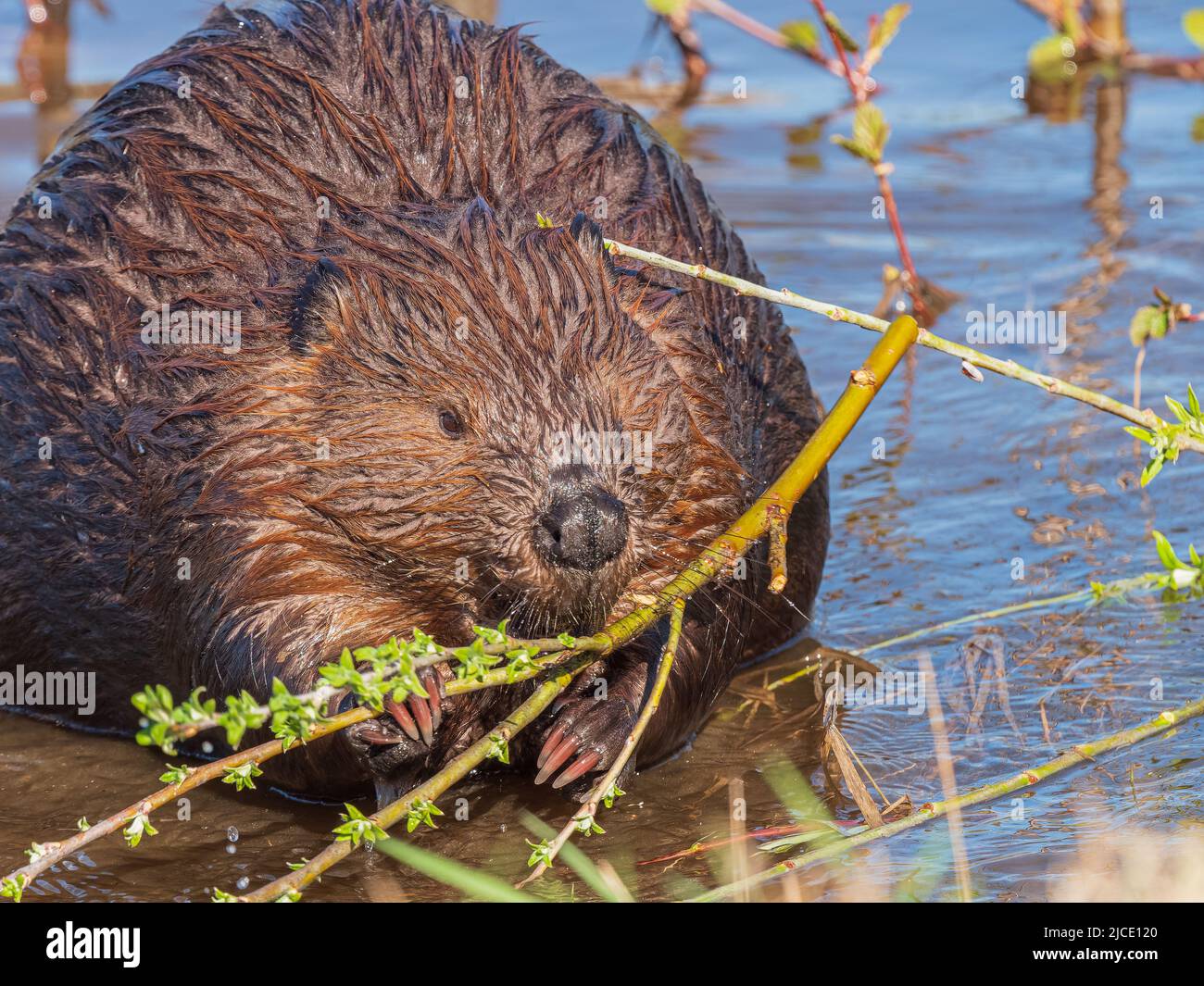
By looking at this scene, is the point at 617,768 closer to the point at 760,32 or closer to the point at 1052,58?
the point at 760,32

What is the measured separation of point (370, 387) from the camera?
342cm

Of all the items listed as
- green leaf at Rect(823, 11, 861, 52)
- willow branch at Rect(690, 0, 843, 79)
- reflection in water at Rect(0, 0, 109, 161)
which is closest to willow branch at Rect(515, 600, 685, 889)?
green leaf at Rect(823, 11, 861, 52)

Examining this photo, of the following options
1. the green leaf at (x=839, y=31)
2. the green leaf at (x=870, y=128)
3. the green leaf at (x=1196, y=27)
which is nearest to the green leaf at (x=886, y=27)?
the green leaf at (x=839, y=31)

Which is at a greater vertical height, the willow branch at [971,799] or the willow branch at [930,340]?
the willow branch at [930,340]

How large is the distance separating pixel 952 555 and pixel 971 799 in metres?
1.58

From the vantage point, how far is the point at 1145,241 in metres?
6.87

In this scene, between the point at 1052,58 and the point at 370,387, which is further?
the point at 1052,58

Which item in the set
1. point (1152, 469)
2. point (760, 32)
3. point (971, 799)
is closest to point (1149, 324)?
point (1152, 469)

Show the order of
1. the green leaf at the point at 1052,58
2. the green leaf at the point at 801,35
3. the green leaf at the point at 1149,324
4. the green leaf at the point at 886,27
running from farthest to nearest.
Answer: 1. the green leaf at the point at 1052,58
2. the green leaf at the point at 801,35
3. the green leaf at the point at 886,27
4. the green leaf at the point at 1149,324

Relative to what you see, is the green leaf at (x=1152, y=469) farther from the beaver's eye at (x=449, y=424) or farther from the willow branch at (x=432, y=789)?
the beaver's eye at (x=449, y=424)

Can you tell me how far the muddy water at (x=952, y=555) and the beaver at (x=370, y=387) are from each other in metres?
Result: 0.18

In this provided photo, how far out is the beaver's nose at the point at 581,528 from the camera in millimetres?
3185

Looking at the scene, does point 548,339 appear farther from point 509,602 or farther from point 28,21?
point 28,21
